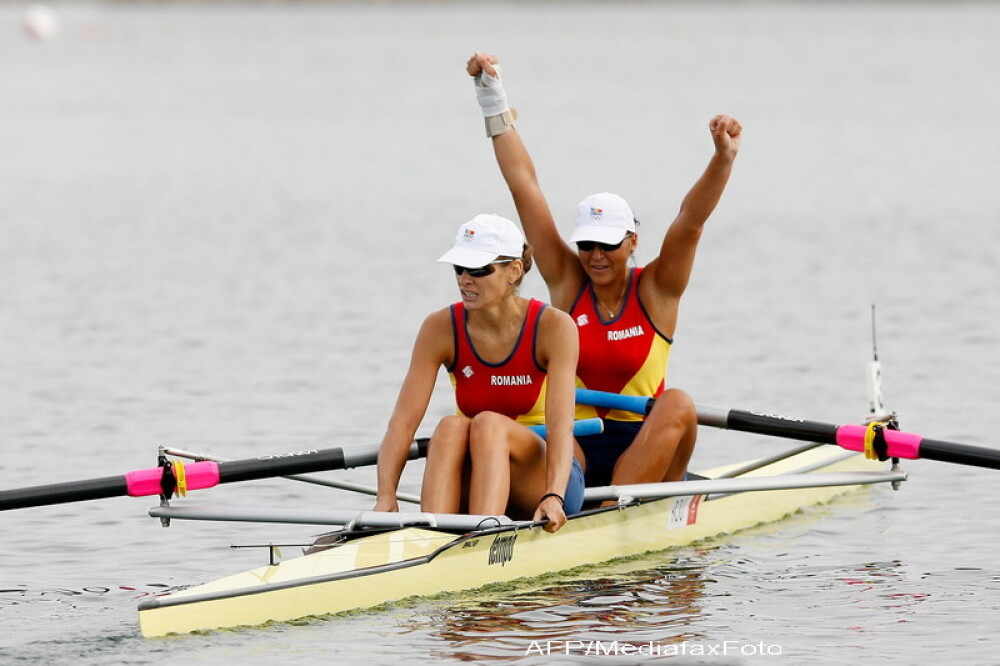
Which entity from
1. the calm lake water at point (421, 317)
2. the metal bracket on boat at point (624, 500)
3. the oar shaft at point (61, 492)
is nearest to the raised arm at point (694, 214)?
the metal bracket on boat at point (624, 500)

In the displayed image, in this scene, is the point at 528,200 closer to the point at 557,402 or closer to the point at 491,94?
the point at 491,94

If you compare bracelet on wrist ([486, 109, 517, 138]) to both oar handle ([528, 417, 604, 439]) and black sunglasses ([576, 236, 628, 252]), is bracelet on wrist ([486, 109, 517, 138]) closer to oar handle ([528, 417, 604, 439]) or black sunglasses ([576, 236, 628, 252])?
black sunglasses ([576, 236, 628, 252])

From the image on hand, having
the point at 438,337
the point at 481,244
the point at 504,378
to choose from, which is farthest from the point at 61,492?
the point at 481,244

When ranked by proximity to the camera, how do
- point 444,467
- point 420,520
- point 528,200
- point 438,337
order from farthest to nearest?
point 528,200 < point 438,337 < point 444,467 < point 420,520

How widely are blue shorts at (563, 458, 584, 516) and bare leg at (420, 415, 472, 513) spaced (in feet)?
1.78

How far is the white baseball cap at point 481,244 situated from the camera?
8031 millimetres

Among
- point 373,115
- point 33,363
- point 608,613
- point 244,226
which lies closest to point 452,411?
point 33,363

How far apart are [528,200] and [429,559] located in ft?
7.28

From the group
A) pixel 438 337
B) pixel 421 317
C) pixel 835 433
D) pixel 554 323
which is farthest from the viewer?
pixel 421 317


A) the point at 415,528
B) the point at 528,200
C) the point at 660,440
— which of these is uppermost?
the point at 528,200

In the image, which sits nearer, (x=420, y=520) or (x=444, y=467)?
(x=420, y=520)

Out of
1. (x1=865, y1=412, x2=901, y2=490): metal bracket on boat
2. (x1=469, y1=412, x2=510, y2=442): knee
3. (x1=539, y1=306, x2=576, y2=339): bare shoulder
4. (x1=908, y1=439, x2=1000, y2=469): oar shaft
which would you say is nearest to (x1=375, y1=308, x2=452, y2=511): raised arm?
A: (x1=469, y1=412, x2=510, y2=442): knee

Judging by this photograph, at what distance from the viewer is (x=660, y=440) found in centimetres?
885

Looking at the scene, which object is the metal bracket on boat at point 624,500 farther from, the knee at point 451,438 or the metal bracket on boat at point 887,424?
the metal bracket on boat at point 887,424
